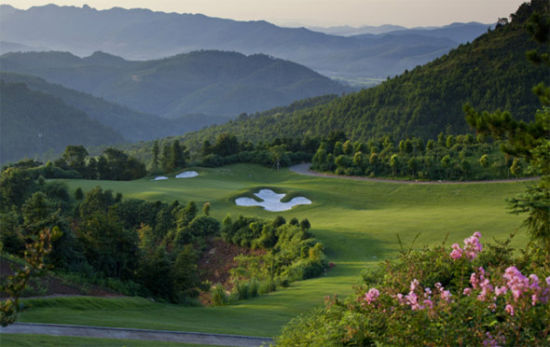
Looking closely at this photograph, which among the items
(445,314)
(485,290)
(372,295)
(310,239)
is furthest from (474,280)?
(310,239)

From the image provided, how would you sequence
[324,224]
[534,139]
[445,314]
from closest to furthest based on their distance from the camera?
1. [445,314]
2. [534,139]
3. [324,224]

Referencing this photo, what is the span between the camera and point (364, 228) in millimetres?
29906

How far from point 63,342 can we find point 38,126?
163135mm

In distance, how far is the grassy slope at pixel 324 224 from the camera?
12703 millimetres

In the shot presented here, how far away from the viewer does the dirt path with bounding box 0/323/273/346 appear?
10.2 m

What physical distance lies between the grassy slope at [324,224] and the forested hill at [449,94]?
35.5 metres

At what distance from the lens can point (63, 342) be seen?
30.9ft

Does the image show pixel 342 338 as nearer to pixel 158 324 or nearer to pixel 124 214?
pixel 158 324

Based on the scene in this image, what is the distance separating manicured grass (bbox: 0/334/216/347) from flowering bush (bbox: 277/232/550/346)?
3382 mm

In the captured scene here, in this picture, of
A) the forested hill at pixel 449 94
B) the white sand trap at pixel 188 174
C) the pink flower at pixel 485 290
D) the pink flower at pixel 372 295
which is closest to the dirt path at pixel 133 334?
the pink flower at pixel 372 295

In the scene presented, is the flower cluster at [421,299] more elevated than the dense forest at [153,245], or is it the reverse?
the flower cluster at [421,299]

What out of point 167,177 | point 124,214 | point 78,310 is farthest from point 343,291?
point 167,177

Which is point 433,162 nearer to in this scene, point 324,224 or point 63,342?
point 324,224

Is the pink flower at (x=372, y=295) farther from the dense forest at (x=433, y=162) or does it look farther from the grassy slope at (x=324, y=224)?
the dense forest at (x=433, y=162)
